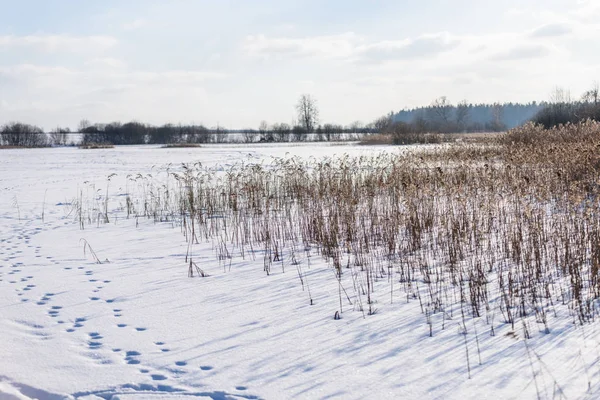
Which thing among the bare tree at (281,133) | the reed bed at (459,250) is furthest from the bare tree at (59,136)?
the reed bed at (459,250)

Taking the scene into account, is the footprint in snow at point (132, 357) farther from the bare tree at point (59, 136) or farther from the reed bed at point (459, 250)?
the bare tree at point (59, 136)

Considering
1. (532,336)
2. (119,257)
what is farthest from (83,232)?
(532,336)

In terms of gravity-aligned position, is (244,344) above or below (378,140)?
below

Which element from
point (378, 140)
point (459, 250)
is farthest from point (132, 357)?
point (378, 140)

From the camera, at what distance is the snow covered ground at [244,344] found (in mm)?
2779

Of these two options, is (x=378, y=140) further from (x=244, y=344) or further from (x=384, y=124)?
(x=244, y=344)

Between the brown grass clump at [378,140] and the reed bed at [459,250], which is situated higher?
the brown grass clump at [378,140]

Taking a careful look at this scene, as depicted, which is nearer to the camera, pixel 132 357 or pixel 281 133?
pixel 132 357

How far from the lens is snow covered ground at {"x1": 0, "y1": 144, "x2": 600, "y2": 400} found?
2.78 meters

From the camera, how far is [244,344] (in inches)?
135

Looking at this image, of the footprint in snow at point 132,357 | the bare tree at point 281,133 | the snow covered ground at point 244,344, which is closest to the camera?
the snow covered ground at point 244,344

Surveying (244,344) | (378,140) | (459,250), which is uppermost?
(378,140)

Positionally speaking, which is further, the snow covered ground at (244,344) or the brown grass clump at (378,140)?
the brown grass clump at (378,140)

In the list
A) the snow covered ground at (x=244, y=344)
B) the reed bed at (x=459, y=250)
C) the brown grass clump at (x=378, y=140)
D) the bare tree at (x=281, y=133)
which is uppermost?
the bare tree at (x=281, y=133)
